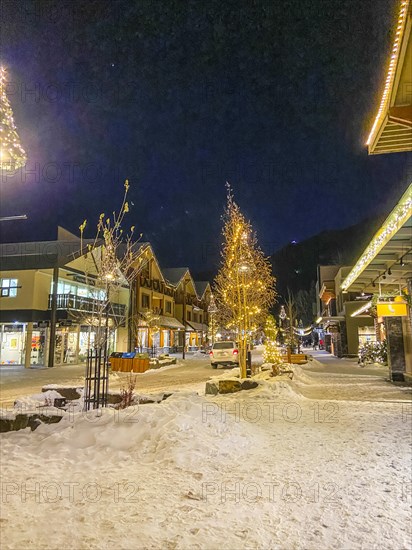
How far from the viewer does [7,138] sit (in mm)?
4531

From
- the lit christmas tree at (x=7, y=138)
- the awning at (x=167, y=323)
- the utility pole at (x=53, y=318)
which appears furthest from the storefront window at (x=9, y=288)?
the lit christmas tree at (x=7, y=138)

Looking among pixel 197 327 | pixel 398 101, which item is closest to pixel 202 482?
pixel 398 101

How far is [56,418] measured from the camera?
7.16m

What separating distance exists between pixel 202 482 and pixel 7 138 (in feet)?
15.2

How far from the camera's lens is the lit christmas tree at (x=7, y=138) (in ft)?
14.7

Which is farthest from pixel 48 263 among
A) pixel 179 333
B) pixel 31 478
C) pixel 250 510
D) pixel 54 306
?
pixel 179 333

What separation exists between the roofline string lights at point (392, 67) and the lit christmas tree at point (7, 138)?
23.9ft

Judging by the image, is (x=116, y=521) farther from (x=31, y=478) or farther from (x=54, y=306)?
(x=54, y=306)

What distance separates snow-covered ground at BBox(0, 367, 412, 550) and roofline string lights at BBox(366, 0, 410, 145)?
692cm

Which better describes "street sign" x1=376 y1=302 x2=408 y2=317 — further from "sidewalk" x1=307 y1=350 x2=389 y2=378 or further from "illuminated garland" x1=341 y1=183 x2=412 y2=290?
"sidewalk" x1=307 y1=350 x2=389 y2=378

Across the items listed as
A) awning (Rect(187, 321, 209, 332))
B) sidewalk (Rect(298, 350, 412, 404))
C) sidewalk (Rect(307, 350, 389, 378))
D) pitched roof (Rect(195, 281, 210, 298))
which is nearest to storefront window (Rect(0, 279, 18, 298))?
sidewalk (Rect(307, 350, 389, 378))

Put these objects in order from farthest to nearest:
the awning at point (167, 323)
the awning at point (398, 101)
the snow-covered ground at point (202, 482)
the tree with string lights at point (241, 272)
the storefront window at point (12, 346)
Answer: the awning at point (167, 323), the storefront window at point (12, 346), the tree with string lights at point (241, 272), the awning at point (398, 101), the snow-covered ground at point (202, 482)

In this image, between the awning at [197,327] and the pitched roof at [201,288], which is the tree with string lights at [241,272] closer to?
the awning at [197,327]

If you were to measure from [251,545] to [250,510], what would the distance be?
2.35 feet
